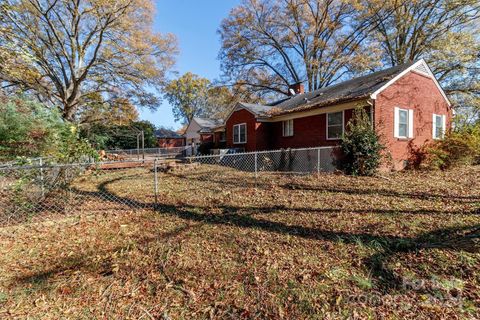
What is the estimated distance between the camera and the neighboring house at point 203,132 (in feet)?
74.2

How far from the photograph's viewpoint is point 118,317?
226 centimetres

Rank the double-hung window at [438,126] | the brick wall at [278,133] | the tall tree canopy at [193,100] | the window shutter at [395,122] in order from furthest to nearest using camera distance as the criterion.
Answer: the tall tree canopy at [193,100]
the double-hung window at [438,126]
the brick wall at [278,133]
the window shutter at [395,122]

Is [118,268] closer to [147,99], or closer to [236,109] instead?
[236,109]

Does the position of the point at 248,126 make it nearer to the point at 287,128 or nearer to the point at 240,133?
the point at 240,133

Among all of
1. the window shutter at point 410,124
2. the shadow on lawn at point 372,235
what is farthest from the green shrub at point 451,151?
the shadow on lawn at point 372,235

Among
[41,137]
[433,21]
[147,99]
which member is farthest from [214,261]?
[433,21]

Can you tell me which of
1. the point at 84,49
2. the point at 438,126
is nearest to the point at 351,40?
the point at 438,126

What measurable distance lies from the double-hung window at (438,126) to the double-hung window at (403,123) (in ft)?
7.53

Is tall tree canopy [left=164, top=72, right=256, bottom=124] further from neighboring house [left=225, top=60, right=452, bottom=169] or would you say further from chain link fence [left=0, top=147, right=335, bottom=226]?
chain link fence [left=0, top=147, right=335, bottom=226]

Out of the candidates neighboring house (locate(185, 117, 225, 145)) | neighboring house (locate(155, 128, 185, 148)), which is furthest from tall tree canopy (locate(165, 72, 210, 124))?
neighboring house (locate(185, 117, 225, 145))

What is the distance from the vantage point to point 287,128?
14.0m

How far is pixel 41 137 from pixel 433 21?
87.8ft

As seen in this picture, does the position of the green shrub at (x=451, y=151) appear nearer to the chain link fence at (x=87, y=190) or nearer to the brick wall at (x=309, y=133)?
the brick wall at (x=309, y=133)

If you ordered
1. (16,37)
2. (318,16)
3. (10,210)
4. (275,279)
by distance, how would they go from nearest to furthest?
(275,279), (10,210), (16,37), (318,16)
